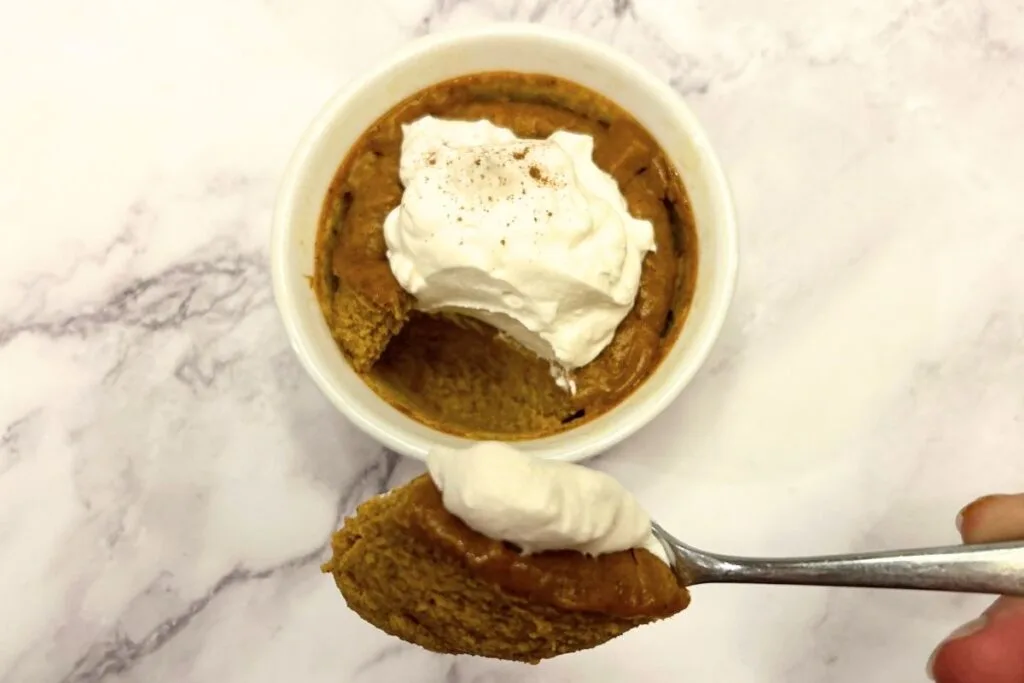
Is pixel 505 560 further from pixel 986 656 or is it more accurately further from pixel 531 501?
pixel 986 656

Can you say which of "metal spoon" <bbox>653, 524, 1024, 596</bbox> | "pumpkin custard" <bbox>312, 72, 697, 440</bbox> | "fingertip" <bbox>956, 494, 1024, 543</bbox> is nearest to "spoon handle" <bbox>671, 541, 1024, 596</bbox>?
"metal spoon" <bbox>653, 524, 1024, 596</bbox>

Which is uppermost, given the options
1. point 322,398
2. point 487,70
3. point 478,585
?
point 487,70

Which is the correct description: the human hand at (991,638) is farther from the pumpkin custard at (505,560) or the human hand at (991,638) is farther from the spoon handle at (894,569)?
the pumpkin custard at (505,560)

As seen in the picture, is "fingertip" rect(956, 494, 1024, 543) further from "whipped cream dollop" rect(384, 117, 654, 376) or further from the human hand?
"whipped cream dollop" rect(384, 117, 654, 376)

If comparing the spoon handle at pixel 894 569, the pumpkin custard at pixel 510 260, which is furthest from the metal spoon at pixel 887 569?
the pumpkin custard at pixel 510 260

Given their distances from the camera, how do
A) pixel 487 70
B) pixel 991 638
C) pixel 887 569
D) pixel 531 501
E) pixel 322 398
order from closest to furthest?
pixel 531 501 → pixel 887 569 → pixel 991 638 → pixel 487 70 → pixel 322 398

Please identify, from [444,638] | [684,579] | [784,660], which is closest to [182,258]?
[444,638]

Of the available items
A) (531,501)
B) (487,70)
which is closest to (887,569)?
(531,501)
